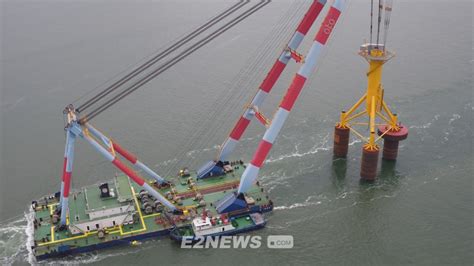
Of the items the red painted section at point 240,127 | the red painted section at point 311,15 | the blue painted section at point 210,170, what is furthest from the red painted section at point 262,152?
the red painted section at point 311,15

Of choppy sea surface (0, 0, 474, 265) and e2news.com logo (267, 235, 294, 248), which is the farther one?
choppy sea surface (0, 0, 474, 265)

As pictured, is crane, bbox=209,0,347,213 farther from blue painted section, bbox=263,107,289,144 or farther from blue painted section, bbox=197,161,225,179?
blue painted section, bbox=197,161,225,179

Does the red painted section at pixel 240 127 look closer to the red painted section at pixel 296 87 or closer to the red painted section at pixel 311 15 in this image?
the red painted section at pixel 296 87

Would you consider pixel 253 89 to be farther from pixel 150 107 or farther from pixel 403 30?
pixel 403 30

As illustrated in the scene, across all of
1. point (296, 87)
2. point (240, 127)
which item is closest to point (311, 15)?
point (296, 87)

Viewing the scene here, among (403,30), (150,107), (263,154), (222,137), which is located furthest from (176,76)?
(403,30)

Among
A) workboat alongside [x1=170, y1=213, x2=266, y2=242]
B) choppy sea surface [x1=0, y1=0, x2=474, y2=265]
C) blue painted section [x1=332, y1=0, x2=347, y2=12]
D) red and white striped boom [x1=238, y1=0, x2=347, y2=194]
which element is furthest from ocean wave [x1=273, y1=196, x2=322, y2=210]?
blue painted section [x1=332, y1=0, x2=347, y2=12]
